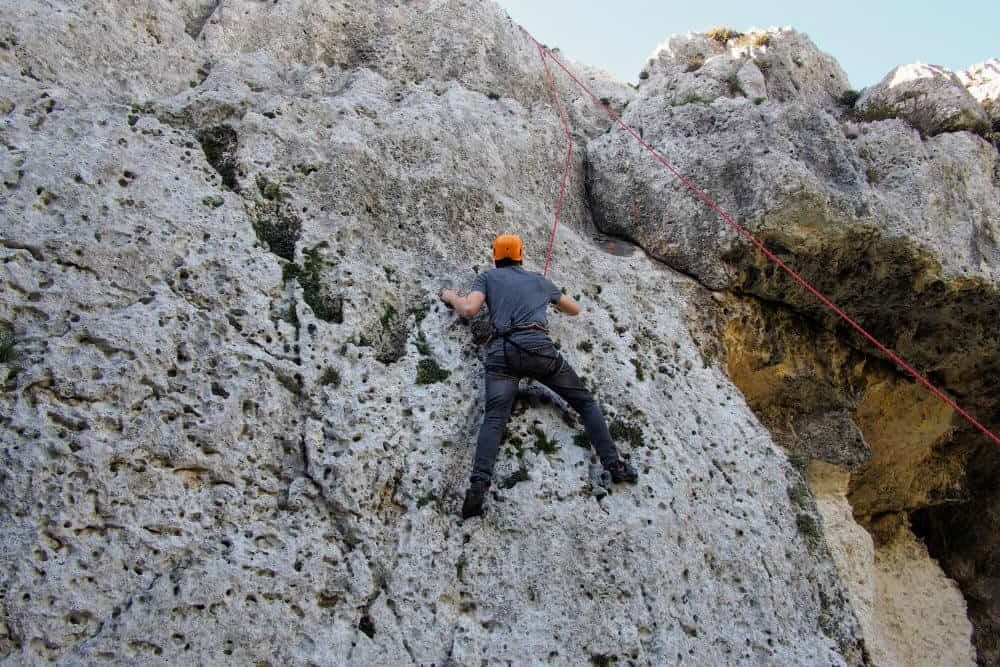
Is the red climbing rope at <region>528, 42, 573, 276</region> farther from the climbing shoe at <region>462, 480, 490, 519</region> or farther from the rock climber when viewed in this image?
the climbing shoe at <region>462, 480, 490, 519</region>

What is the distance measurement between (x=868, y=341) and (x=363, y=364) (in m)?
7.84

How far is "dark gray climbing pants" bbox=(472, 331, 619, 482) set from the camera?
6133 millimetres

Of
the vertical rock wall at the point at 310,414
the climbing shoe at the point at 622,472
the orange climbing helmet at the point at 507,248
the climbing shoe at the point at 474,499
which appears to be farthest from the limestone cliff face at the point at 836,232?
the climbing shoe at the point at 474,499

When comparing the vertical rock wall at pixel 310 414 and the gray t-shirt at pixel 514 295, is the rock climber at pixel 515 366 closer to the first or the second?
the gray t-shirt at pixel 514 295

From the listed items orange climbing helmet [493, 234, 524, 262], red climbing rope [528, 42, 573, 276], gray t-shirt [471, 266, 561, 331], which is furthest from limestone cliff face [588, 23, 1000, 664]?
gray t-shirt [471, 266, 561, 331]

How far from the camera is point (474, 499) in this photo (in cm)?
579

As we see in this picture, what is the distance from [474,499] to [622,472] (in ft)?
4.63

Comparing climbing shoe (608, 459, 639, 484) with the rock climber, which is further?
climbing shoe (608, 459, 639, 484)


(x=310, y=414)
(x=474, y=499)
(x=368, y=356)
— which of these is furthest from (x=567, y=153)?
(x=474, y=499)

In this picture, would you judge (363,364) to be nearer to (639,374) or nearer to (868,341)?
(639,374)

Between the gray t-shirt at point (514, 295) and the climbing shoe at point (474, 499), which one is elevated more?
the gray t-shirt at point (514, 295)

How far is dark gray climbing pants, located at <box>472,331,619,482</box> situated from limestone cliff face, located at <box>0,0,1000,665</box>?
12.9 inches

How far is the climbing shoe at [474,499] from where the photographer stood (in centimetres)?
579

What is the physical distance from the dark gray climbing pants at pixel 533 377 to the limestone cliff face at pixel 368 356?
0.33 metres
